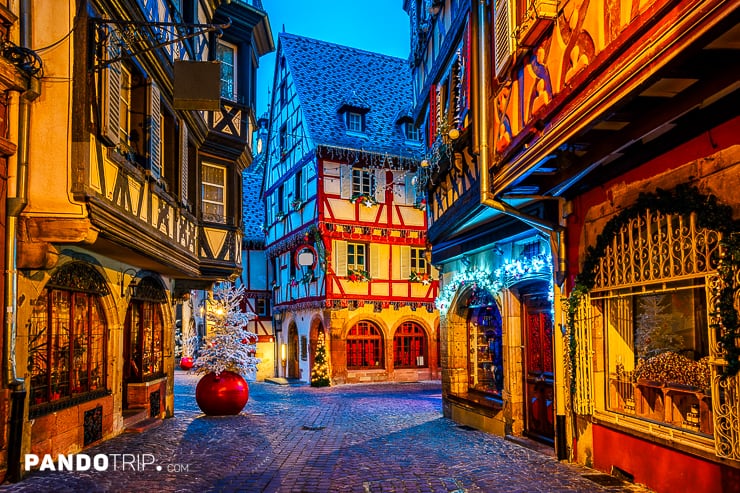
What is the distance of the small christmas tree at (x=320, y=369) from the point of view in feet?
75.3

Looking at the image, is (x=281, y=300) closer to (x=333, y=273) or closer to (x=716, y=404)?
(x=333, y=273)

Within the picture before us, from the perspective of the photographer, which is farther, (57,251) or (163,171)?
(163,171)

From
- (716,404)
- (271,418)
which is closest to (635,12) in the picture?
(716,404)

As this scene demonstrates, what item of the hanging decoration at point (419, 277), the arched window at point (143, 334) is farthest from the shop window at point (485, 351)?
the hanging decoration at point (419, 277)

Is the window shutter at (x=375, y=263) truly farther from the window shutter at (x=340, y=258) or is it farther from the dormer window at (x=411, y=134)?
the dormer window at (x=411, y=134)

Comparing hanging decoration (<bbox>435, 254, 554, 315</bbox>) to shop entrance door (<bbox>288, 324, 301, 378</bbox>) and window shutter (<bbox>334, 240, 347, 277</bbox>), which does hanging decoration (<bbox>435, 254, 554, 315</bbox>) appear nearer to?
window shutter (<bbox>334, 240, 347, 277</bbox>)

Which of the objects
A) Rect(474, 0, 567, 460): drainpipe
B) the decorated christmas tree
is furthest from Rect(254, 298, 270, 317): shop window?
the decorated christmas tree

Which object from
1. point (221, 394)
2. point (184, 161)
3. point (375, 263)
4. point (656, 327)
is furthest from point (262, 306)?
point (656, 327)

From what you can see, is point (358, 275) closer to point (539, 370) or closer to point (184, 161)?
point (184, 161)

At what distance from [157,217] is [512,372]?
618cm

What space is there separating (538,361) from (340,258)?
14.7m

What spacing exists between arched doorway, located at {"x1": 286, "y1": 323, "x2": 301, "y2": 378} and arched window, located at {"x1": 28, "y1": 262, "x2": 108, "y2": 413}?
16.7 metres

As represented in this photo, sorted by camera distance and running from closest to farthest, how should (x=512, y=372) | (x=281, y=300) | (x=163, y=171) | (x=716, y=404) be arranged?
1. (x=716, y=404)
2. (x=512, y=372)
3. (x=163, y=171)
4. (x=281, y=300)

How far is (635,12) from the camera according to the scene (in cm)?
431
